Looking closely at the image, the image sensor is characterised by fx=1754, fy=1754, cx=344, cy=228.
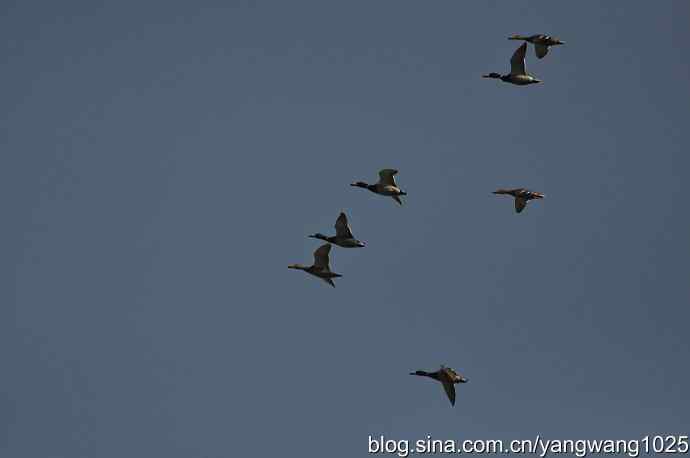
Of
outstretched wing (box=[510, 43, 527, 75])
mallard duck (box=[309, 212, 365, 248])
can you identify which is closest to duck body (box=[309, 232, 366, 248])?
mallard duck (box=[309, 212, 365, 248])

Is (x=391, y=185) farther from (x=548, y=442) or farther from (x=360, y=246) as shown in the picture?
(x=548, y=442)

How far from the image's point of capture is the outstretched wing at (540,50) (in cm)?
12469

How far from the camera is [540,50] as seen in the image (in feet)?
410

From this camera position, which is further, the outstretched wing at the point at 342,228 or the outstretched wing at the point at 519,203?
the outstretched wing at the point at 519,203

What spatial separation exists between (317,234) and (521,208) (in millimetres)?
15309

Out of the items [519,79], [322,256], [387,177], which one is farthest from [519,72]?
[322,256]

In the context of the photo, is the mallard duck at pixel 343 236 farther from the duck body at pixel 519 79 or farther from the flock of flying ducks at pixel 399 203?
the duck body at pixel 519 79

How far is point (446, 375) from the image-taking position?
389 ft

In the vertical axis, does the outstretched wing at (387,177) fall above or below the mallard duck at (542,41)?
below

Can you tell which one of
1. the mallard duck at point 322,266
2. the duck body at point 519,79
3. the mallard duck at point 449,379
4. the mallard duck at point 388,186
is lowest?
the mallard duck at point 449,379

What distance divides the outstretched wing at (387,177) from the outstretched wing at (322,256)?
19.1 ft

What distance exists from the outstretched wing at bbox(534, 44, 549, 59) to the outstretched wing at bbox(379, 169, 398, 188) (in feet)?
46.6

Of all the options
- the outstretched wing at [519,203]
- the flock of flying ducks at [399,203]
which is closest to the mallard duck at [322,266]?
the flock of flying ducks at [399,203]

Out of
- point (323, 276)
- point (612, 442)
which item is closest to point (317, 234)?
point (323, 276)
